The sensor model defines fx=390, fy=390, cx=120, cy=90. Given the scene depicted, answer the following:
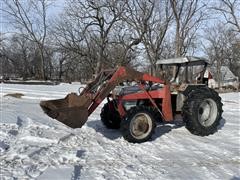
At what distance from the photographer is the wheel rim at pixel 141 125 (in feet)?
28.9

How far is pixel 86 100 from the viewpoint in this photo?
841cm

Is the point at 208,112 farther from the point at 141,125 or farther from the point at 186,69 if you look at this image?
the point at 141,125

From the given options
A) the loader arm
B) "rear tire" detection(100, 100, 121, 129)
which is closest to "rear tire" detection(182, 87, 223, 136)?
the loader arm

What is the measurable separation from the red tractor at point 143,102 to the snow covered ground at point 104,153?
14.8 inches

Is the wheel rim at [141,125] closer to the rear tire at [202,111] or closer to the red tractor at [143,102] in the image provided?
the red tractor at [143,102]

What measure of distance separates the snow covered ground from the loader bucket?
468 mm

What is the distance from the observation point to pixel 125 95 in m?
9.32

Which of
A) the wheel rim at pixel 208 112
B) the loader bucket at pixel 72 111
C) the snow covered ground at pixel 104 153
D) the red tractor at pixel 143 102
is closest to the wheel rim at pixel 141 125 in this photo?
the red tractor at pixel 143 102

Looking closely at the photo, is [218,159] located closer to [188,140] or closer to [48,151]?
[188,140]

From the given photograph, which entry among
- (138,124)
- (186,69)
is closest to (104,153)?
(138,124)

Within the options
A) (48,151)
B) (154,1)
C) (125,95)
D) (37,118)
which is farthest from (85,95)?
(154,1)

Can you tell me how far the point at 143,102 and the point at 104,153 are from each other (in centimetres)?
258

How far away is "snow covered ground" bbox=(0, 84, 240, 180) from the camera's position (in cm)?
620

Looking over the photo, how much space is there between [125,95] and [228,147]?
104 inches
